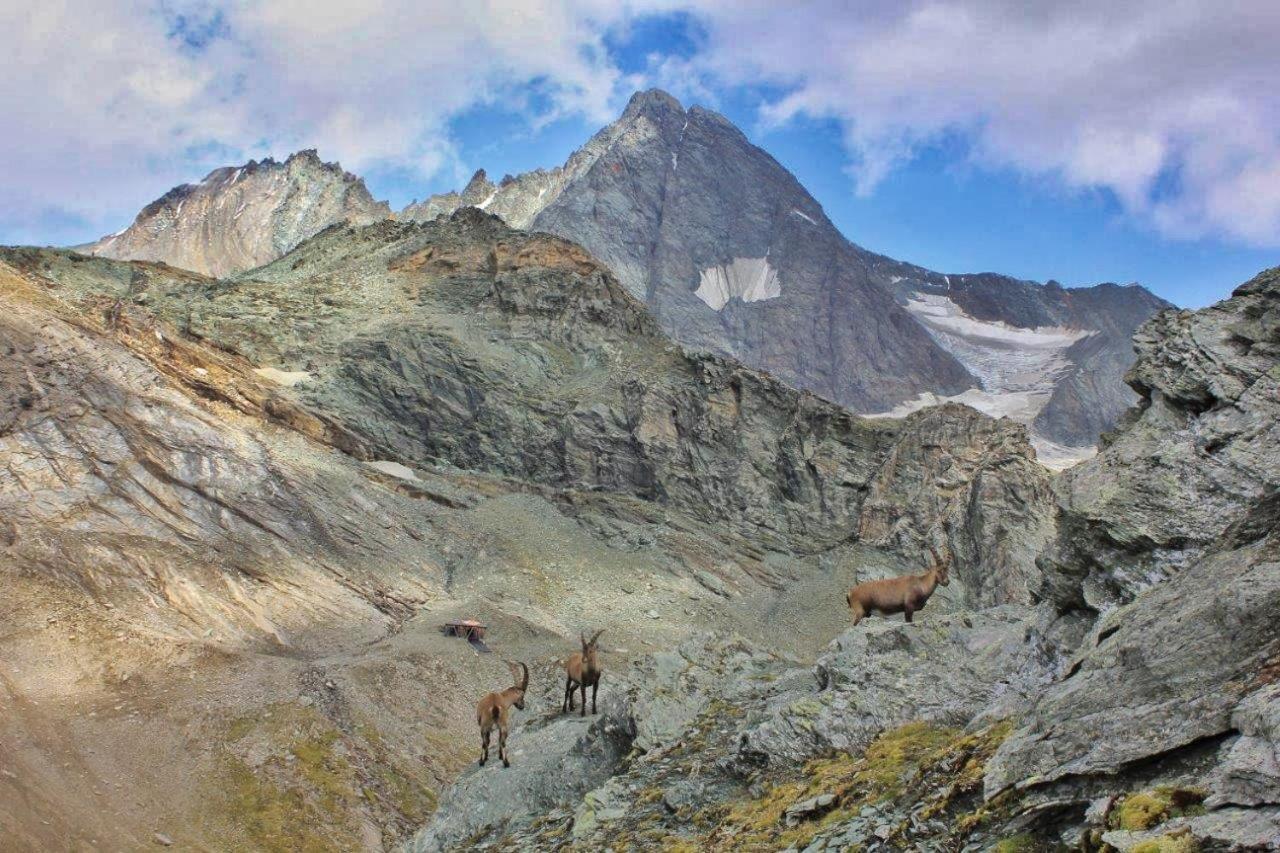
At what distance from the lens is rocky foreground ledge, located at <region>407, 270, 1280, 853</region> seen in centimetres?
780

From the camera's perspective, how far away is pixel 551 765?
18531mm

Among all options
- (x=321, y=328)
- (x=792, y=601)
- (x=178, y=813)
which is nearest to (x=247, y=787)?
(x=178, y=813)

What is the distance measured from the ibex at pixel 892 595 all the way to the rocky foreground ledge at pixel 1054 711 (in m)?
2.48

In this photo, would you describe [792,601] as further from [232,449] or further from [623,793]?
[623,793]

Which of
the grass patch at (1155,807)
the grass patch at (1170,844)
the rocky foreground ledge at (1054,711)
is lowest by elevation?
the grass patch at (1170,844)

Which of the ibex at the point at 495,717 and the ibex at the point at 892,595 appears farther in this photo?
the ibex at the point at 892,595

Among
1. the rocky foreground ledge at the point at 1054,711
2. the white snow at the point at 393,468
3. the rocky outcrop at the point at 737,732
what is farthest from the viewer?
the white snow at the point at 393,468

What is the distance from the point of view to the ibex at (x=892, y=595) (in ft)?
72.4

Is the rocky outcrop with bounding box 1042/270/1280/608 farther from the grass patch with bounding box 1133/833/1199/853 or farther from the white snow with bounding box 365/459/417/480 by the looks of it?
the white snow with bounding box 365/459/417/480

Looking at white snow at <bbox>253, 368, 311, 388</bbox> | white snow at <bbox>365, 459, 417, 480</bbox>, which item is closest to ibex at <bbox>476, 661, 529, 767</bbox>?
white snow at <bbox>365, 459, 417, 480</bbox>

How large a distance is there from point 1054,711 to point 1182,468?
5.05m

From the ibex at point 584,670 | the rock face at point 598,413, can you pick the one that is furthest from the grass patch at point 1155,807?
the rock face at point 598,413

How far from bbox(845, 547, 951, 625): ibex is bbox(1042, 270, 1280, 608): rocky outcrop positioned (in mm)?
8134

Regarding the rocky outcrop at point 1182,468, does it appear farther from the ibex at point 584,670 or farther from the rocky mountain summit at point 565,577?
the ibex at point 584,670
